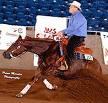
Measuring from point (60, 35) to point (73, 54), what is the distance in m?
0.36

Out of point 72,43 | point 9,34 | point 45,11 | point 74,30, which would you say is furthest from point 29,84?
point 45,11

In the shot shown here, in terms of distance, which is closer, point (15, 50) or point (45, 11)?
point (15, 50)

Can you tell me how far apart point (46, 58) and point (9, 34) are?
4.91ft

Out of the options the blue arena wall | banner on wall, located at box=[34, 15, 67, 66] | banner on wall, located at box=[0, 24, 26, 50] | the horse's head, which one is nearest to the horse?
the horse's head

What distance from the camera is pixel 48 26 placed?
905cm

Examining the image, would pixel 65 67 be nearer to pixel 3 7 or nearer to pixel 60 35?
pixel 60 35

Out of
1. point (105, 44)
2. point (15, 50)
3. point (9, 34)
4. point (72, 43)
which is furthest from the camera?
point (105, 44)

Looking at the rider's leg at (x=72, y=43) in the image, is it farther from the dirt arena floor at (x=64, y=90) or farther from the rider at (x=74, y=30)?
the dirt arena floor at (x=64, y=90)

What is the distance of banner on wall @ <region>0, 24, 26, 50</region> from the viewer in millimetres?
8938

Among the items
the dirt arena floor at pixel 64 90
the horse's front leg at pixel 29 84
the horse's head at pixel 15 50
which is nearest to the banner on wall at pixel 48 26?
the dirt arena floor at pixel 64 90

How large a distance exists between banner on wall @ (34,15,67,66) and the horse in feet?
3.68

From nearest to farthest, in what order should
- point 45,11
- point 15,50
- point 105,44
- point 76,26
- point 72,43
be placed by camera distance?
point 15,50 < point 76,26 < point 72,43 < point 105,44 < point 45,11

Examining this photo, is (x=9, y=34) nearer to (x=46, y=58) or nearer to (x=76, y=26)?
(x=46, y=58)

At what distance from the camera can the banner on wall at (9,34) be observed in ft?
29.3
